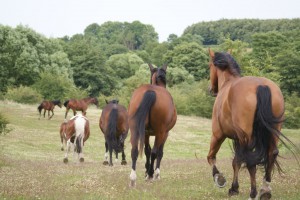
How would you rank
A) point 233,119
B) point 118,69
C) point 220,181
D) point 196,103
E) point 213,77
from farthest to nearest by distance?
point 118,69 < point 196,103 < point 213,77 < point 220,181 < point 233,119

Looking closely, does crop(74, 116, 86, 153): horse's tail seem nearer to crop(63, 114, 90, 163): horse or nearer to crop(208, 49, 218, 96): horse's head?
crop(63, 114, 90, 163): horse

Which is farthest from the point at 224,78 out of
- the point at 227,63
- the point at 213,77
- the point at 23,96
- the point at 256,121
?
the point at 23,96

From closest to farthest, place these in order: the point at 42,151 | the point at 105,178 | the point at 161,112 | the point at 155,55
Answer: the point at 161,112
the point at 105,178
the point at 42,151
the point at 155,55

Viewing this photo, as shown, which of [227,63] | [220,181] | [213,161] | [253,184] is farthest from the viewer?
[227,63]

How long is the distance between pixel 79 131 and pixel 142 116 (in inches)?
369

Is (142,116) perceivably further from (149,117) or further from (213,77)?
(213,77)

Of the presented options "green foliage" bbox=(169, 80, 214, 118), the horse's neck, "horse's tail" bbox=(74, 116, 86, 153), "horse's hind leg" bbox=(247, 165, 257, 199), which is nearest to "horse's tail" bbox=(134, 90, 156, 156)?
the horse's neck

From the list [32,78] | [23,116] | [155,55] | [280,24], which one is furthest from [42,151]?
[280,24]

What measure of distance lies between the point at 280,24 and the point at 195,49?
70491 mm

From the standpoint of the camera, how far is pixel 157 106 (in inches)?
438

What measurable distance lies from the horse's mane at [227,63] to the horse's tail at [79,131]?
10.2 meters

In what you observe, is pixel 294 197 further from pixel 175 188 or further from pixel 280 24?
pixel 280 24

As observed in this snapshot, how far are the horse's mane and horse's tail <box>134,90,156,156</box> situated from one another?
1.82m

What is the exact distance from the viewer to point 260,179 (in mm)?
12258
